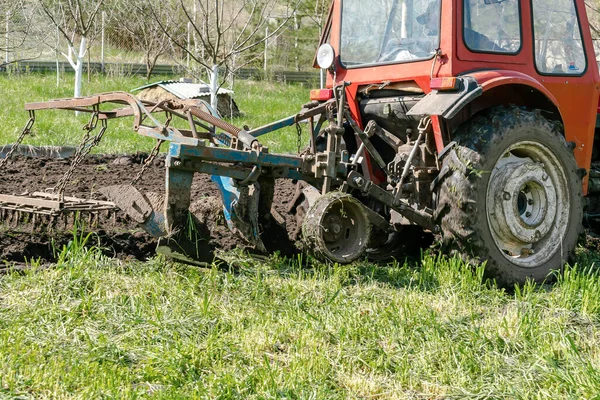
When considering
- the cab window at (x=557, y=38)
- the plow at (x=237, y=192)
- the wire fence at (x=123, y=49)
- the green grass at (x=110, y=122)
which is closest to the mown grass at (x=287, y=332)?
the plow at (x=237, y=192)

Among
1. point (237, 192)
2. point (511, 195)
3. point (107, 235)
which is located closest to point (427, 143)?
point (511, 195)

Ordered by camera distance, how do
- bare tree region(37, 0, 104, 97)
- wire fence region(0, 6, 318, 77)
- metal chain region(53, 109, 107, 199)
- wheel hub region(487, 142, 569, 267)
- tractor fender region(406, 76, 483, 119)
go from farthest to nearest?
wire fence region(0, 6, 318, 77) → bare tree region(37, 0, 104, 97) → metal chain region(53, 109, 107, 199) → wheel hub region(487, 142, 569, 267) → tractor fender region(406, 76, 483, 119)

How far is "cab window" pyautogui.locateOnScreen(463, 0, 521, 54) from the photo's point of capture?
4.91 metres

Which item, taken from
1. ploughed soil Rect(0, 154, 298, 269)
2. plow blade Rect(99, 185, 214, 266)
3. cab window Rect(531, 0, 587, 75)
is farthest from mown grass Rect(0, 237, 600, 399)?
cab window Rect(531, 0, 587, 75)

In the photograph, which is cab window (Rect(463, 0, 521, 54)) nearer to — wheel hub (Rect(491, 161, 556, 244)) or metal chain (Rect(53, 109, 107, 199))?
wheel hub (Rect(491, 161, 556, 244))

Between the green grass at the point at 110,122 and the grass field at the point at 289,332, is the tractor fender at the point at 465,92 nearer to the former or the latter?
the grass field at the point at 289,332

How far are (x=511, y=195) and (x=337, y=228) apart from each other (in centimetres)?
118

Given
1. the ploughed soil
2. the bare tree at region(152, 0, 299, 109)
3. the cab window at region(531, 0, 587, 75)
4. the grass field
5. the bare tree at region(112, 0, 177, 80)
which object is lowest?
the grass field

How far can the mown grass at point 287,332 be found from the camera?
313cm

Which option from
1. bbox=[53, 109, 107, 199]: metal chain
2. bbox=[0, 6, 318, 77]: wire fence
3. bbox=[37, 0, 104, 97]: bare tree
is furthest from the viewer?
bbox=[0, 6, 318, 77]: wire fence

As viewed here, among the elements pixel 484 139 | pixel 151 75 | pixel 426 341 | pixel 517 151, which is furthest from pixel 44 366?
pixel 151 75

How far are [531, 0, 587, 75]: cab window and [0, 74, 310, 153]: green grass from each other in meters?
5.63

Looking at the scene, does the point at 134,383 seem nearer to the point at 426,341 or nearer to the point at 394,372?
the point at 394,372

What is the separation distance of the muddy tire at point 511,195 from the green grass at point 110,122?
5910mm
